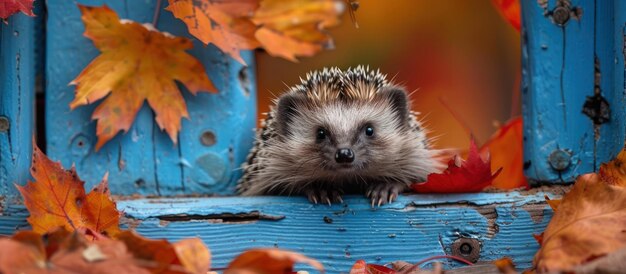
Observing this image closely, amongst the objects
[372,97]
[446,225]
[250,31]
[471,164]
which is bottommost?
[446,225]

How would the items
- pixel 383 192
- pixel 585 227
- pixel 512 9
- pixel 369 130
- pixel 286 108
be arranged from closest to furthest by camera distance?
pixel 585 227
pixel 383 192
pixel 369 130
pixel 286 108
pixel 512 9

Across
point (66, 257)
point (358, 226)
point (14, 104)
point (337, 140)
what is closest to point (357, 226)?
point (358, 226)

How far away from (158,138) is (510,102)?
3.07 meters

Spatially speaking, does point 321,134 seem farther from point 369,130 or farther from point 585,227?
point 585,227

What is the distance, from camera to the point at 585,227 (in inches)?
84.9

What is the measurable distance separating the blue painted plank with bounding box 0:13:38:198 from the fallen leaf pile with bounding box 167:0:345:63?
0.57 metres

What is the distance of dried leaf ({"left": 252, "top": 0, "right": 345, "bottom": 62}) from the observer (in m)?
3.14

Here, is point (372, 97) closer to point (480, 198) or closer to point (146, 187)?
point (480, 198)

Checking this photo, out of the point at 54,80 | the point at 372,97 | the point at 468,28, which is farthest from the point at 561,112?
the point at 468,28

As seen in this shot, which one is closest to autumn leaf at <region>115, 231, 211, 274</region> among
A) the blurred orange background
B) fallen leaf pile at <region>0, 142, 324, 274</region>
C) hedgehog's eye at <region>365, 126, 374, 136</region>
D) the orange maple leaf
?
fallen leaf pile at <region>0, 142, 324, 274</region>

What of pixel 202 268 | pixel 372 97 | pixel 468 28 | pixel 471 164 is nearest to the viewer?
pixel 202 268

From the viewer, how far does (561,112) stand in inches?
119

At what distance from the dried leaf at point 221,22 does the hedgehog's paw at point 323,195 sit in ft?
1.82

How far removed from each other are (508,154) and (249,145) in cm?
115
